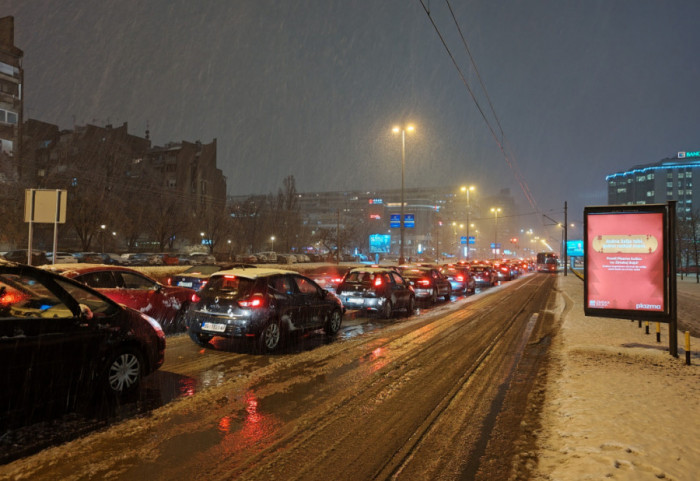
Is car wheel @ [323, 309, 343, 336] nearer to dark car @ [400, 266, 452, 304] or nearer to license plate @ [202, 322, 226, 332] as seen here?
license plate @ [202, 322, 226, 332]

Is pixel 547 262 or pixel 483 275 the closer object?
pixel 483 275

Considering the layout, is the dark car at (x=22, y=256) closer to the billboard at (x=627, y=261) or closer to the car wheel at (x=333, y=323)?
the car wheel at (x=333, y=323)

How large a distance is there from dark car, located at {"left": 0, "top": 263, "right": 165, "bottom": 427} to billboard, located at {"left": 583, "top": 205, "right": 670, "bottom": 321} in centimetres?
799

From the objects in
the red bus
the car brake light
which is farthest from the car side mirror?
the red bus

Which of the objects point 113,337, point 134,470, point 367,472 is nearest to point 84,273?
point 113,337

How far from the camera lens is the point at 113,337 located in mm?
5422

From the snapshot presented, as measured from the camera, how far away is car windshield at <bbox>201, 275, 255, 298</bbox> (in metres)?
8.71

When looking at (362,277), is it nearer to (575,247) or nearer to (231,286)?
(231,286)

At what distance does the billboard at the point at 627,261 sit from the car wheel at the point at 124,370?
8035 millimetres

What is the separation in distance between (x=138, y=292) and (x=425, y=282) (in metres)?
12.8

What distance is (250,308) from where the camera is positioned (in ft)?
28.0

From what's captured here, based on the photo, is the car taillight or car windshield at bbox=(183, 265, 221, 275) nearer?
the car taillight

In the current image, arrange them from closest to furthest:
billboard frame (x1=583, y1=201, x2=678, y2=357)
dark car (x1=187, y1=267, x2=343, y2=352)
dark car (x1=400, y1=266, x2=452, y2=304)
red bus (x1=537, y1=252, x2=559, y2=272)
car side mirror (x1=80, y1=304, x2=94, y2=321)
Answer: car side mirror (x1=80, y1=304, x2=94, y2=321)
billboard frame (x1=583, y1=201, x2=678, y2=357)
dark car (x1=187, y1=267, x2=343, y2=352)
dark car (x1=400, y1=266, x2=452, y2=304)
red bus (x1=537, y1=252, x2=559, y2=272)

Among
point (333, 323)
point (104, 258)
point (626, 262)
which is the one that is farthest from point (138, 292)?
point (104, 258)
